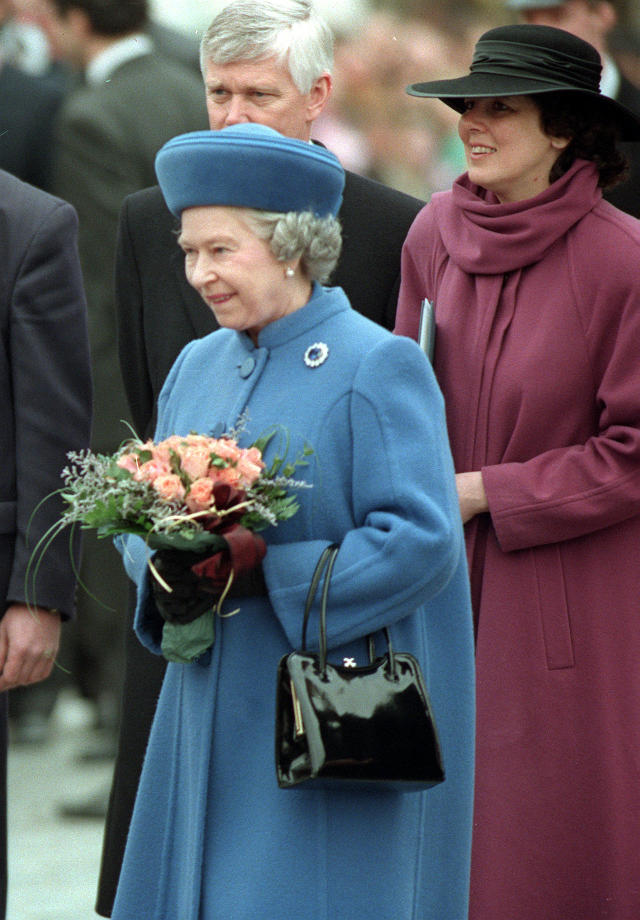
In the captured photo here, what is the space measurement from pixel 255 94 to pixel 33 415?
2.80 feet

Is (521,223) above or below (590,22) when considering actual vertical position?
below

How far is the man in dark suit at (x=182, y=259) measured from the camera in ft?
14.8

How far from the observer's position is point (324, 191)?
3.61m

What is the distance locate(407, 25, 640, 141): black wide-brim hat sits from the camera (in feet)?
13.9

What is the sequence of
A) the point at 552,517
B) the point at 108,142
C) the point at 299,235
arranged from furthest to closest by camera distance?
1. the point at 108,142
2. the point at 552,517
3. the point at 299,235

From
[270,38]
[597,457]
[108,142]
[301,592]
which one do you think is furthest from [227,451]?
[108,142]

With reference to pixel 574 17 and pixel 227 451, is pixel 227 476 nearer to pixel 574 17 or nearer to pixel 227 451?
pixel 227 451

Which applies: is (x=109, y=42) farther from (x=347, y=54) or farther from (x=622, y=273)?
(x=622, y=273)

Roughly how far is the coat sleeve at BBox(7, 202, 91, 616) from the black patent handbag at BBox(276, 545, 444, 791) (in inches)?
43.3

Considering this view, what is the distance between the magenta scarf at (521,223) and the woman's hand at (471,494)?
44 centimetres

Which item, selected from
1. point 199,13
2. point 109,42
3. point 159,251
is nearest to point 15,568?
point 159,251

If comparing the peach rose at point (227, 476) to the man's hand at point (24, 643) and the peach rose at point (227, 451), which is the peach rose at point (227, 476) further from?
the man's hand at point (24, 643)

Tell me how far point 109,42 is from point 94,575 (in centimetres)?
182

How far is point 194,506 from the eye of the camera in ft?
10.9
